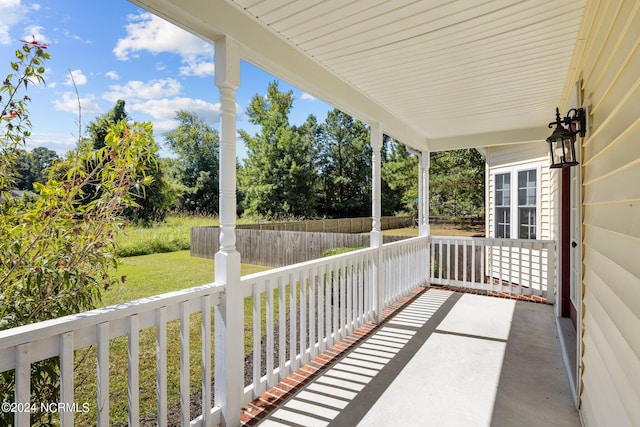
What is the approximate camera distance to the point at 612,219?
1.50 metres

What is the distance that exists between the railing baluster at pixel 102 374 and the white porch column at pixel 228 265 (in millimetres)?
706

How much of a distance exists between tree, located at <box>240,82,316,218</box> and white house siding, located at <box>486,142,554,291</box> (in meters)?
15.4

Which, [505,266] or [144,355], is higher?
[505,266]

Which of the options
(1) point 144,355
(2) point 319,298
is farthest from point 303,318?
(1) point 144,355

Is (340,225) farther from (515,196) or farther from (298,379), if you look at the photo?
(298,379)

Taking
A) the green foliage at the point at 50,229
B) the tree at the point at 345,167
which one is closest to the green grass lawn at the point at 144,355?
the green foliage at the point at 50,229

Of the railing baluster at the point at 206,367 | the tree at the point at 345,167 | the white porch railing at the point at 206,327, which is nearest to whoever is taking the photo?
the white porch railing at the point at 206,327

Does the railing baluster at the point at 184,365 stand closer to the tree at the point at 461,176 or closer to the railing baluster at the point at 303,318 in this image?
the railing baluster at the point at 303,318

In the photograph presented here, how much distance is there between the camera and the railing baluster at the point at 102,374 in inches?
59.3

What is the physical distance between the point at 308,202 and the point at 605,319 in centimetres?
2133

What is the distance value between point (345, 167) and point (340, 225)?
7.84 meters

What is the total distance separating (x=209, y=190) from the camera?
58.3ft

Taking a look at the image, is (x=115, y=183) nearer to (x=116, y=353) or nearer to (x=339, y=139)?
(x=116, y=353)

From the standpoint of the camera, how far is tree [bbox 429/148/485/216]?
52.3 feet
